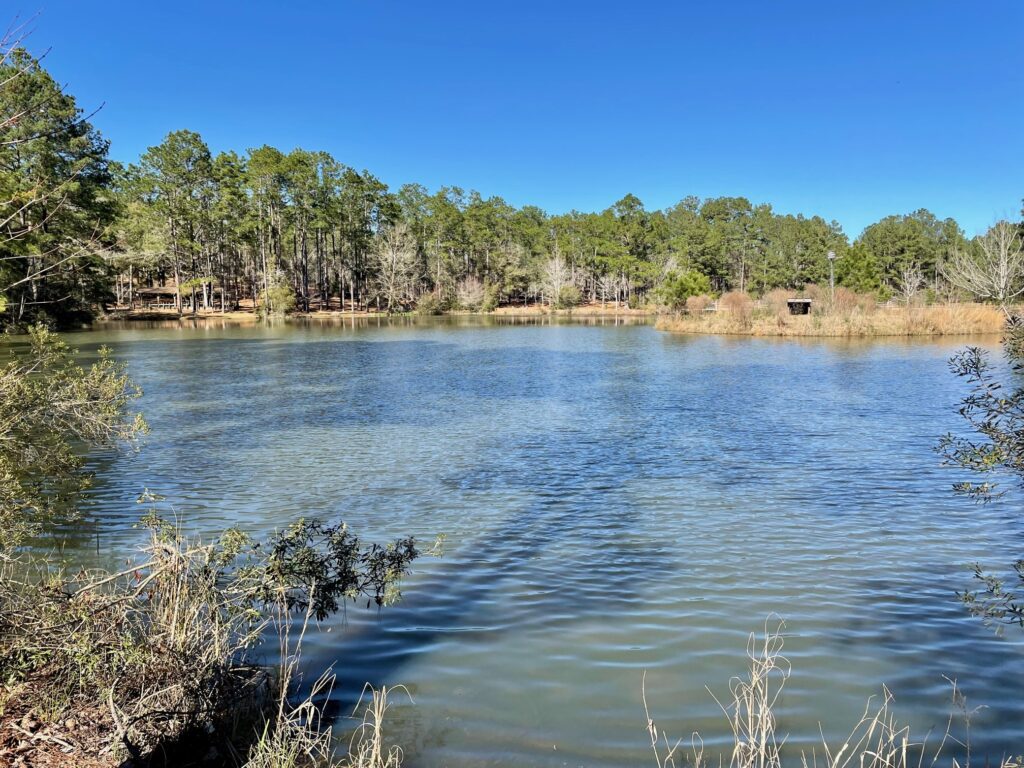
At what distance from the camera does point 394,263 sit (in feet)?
293

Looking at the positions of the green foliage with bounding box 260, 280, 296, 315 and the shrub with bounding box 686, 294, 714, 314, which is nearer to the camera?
the shrub with bounding box 686, 294, 714, 314

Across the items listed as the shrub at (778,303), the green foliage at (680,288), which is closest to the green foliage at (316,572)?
the shrub at (778,303)

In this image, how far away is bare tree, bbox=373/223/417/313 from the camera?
8962 cm

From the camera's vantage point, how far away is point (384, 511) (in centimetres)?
1048

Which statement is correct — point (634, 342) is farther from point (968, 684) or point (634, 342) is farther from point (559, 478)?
point (968, 684)

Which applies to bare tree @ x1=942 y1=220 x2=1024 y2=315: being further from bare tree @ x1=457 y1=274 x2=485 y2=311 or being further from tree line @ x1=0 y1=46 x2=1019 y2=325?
bare tree @ x1=457 y1=274 x2=485 y2=311

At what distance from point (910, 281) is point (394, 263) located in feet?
196

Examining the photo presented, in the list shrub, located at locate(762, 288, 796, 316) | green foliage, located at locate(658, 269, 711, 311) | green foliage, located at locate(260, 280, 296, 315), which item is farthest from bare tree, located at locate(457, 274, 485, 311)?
shrub, located at locate(762, 288, 796, 316)

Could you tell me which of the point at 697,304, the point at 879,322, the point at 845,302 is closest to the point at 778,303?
the point at 845,302

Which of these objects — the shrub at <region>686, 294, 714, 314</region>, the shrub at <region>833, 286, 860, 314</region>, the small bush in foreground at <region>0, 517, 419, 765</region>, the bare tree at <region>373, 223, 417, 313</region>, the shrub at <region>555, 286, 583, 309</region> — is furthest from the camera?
the shrub at <region>555, 286, 583, 309</region>

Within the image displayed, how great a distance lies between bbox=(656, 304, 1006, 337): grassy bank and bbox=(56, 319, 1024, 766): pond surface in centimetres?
2599

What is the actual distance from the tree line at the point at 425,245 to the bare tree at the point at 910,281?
271 mm

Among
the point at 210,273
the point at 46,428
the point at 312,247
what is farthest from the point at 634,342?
the point at 312,247

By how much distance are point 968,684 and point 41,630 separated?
6625 millimetres
